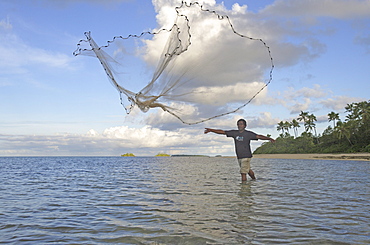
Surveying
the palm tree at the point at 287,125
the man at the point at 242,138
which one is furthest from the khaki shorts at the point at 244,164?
the palm tree at the point at 287,125

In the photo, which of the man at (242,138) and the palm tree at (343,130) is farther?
the palm tree at (343,130)

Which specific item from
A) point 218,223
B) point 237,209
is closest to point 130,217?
point 218,223

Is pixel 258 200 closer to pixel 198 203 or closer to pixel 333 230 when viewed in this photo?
pixel 198 203

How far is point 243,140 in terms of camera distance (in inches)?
488

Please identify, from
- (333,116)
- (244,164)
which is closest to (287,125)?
(333,116)

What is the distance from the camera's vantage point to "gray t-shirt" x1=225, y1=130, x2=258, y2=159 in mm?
12347

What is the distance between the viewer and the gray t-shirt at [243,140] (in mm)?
12347

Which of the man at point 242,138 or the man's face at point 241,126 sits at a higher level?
the man's face at point 241,126

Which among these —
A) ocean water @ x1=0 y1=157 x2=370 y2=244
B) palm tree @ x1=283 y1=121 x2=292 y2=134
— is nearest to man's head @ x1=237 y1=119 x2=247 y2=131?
ocean water @ x1=0 y1=157 x2=370 y2=244

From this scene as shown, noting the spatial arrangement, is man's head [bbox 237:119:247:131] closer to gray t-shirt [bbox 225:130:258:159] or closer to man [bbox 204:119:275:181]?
man [bbox 204:119:275:181]

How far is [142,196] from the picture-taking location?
10477mm

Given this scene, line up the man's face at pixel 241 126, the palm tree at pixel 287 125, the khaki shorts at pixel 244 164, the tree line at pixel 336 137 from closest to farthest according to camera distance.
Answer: the man's face at pixel 241 126, the khaki shorts at pixel 244 164, the tree line at pixel 336 137, the palm tree at pixel 287 125

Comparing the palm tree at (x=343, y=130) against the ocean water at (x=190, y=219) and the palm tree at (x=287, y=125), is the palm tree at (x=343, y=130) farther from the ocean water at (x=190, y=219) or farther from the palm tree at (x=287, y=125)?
the ocean water at (x=190, y=219)

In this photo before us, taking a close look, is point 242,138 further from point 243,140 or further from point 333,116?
point 333,116
